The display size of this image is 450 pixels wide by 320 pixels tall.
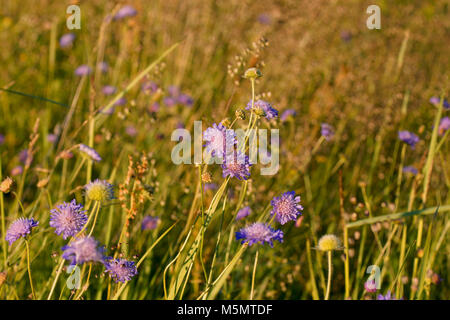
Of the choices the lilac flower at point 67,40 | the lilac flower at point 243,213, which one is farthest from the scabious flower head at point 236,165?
the lilac flower at point 67,40

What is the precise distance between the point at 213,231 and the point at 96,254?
1.05m

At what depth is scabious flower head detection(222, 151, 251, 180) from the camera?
841 mm

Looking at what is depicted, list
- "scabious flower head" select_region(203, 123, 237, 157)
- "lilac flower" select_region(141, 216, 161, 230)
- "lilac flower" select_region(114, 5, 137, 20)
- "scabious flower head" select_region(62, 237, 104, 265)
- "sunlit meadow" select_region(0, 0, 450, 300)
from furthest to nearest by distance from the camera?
"lilac flower" select_region(114, 5, 137, 20) → "lilac flower" select_region(141, 216, 161, 230) → "sunlit meadow" select_region(0, 0, 450, 300) → "scabious flower head" select_region(203, 123, 237, 157) → "scabious flower head" select_region(62, 237, 104, 265)

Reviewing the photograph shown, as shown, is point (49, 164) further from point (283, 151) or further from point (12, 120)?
Result: point (283, 151)

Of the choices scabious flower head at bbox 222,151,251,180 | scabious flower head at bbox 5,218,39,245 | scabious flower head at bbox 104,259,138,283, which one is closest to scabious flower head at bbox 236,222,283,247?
scabious flower head at bbox 222,151,251,180

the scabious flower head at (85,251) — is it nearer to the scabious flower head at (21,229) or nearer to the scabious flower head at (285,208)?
the scabious flower head at (21,229)

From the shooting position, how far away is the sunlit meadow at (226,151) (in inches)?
45.5

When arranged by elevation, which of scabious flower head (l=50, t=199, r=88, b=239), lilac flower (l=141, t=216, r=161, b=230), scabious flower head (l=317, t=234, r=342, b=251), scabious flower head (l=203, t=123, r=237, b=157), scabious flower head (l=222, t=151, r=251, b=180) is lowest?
scabious flower head (l=317, t=234, r=342, b=251)

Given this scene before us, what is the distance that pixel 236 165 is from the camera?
869mm

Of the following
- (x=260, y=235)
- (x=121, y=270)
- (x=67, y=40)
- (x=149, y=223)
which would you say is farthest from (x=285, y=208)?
(x=67, y=40)

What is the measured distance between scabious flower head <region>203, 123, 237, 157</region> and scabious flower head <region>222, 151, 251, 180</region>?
19 mm

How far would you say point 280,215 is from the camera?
951mm

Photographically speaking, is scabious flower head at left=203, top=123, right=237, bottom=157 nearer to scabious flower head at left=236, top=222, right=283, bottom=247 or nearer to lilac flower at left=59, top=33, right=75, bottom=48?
scabious flower head at left=236, top=222, right=283, bottom=247

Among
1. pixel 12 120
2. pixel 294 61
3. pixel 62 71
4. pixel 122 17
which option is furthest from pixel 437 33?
pixel 12 120
